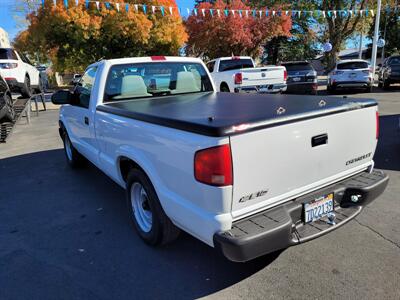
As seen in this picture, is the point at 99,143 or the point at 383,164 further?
the point at 383,164

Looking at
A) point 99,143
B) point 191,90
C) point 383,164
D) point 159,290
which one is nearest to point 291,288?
point 159,290

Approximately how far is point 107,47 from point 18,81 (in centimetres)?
1598

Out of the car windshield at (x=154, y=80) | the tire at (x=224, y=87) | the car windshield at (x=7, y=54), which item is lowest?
the tire at (x=224, y=87)

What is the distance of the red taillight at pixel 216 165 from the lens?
2.29 m

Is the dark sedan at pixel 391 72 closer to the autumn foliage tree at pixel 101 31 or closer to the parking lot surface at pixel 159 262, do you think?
the parking lot surface at pixel 159 262

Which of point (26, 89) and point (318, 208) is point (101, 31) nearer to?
point (26, 89)

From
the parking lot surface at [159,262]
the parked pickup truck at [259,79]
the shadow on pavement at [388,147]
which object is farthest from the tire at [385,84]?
the parking lot surface at [159,262]

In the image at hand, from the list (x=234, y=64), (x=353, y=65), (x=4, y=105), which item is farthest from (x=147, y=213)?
(x=353, y=65)

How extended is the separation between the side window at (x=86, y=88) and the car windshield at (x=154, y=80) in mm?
388

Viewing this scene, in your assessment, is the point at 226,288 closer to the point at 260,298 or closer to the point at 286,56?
the point at 260,298

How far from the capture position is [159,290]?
2842mm

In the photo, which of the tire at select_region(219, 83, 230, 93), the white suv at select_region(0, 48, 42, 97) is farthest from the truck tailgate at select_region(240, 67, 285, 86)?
the white suv at select_region(0, 48, 42, 97)

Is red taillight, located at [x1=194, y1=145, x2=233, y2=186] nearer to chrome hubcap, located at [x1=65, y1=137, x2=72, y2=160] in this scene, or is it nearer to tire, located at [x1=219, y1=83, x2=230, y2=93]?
chrome hubcap, located at [x1=65, y1=137, x2=72, y2=160]

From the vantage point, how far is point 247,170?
7.84ft
